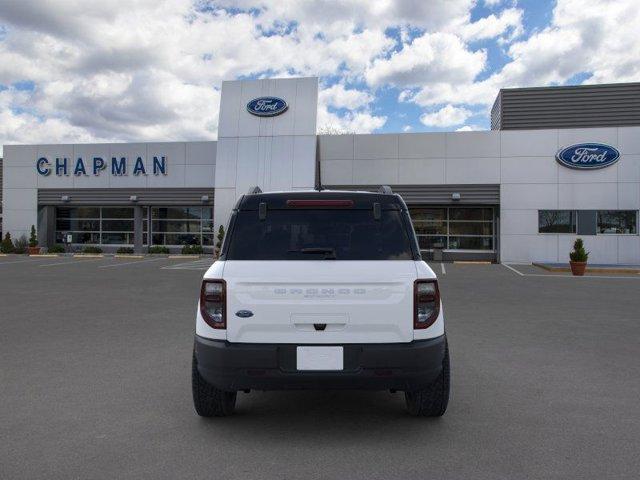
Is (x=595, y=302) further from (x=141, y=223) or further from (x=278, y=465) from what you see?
(x=141, y=223)

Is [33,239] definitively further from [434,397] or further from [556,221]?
[434,397]

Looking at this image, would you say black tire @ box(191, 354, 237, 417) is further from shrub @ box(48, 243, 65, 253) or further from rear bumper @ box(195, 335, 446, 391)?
shrub @ box(48, 243, 65, 253)

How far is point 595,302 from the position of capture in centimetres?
1158

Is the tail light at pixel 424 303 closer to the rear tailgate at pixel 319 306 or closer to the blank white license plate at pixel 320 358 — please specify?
the rear tailgate at pixel 319 306

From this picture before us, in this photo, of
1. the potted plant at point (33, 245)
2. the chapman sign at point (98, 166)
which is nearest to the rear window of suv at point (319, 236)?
the chapman sign at point (98, 166)

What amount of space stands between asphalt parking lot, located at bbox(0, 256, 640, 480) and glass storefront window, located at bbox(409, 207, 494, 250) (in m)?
18.9

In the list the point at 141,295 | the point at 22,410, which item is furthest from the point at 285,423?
the point at 141,295

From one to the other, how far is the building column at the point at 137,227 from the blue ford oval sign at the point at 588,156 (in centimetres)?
2237

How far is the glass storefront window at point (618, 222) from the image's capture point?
24.0m

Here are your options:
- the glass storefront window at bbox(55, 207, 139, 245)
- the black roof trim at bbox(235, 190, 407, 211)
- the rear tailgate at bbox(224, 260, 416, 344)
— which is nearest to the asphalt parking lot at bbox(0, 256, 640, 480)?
the rear tailgate at bbox(224, 260, 416, 344)

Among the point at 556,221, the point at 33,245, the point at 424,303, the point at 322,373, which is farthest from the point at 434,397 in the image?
the point at 33,245

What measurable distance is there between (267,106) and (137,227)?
10.8 metres

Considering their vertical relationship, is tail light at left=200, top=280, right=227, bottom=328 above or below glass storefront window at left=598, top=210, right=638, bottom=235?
below

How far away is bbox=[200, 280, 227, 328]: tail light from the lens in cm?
369
